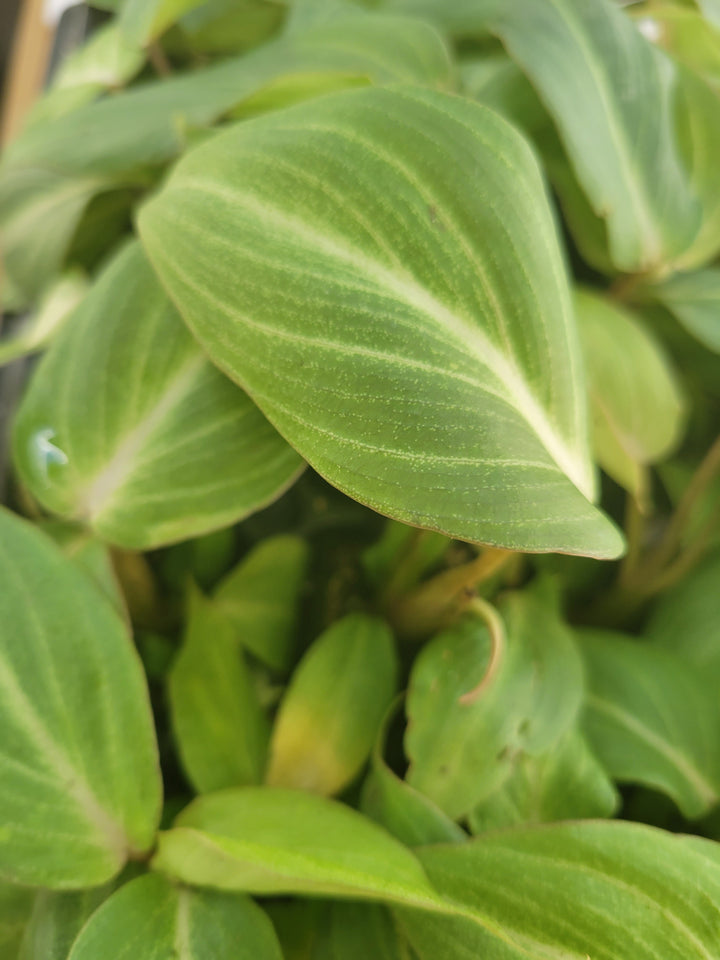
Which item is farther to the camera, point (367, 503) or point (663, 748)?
point (663, 748)

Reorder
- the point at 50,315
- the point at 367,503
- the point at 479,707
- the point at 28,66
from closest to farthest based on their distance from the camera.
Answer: the point at 367,503 → the point at 479,707 → the point at 50,315 → the point at 28,66

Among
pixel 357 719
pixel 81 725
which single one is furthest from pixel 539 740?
pixel 81 725

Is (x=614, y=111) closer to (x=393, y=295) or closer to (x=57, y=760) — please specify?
(x=393, y=295)

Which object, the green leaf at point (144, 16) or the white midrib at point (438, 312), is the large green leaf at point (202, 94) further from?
the white midrib at point (438, 312)

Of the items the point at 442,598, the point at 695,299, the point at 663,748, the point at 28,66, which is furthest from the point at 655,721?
A: the point at 28,66

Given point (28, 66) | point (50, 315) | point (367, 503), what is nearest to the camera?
point (367, 503)

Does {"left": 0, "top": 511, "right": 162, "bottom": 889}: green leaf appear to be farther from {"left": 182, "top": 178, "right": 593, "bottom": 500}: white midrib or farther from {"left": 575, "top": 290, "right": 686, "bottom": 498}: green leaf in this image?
{"left": 575, "top": 290, "right": 686, "bottom": 498}: green leaf

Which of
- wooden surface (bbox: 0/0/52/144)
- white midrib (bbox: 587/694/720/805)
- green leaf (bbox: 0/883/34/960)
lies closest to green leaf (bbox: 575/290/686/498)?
white midrib (bbox: 587/694/720/805)
